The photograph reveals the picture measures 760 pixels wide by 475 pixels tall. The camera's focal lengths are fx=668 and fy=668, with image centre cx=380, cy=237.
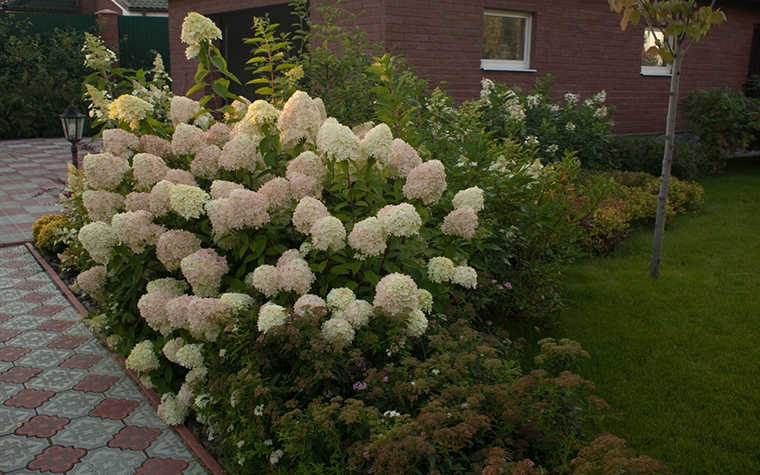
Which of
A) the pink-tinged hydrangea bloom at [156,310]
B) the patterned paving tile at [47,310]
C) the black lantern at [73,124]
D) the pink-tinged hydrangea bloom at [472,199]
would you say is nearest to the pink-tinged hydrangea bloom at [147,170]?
the pink-tinged hydrangea bloom at [156,310]

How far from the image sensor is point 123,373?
4.17m

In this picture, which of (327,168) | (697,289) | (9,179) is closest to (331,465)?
(327,168)

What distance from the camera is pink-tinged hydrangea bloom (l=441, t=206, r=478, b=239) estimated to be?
347 cm

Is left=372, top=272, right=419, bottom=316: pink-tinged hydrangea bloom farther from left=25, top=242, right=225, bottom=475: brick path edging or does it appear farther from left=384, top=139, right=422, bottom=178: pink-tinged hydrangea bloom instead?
left=25, top=242, right=225, bottom=475: brick path edging

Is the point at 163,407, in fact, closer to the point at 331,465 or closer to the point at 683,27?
the point at 331,465

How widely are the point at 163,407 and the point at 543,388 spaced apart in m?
2.09

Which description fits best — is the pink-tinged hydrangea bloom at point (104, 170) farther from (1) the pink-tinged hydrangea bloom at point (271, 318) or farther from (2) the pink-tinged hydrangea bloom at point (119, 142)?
(1) the pink-tinged hydrangea bloom at point (271, 318)

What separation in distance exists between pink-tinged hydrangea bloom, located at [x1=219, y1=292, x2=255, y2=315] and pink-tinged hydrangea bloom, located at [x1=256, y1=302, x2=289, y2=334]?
0.90 ft

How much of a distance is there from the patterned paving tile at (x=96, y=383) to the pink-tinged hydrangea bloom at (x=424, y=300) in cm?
204

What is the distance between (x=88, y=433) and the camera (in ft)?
11.4

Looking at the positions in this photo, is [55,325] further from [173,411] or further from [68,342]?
[173,411]

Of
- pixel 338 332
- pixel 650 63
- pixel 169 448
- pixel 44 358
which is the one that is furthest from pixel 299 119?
pixel 650 63

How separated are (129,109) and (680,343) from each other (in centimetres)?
388

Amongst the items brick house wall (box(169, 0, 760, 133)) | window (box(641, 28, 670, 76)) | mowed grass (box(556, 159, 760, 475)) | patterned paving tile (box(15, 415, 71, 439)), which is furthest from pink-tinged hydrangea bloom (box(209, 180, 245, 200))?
window (box(641, 28, 670, 76))
